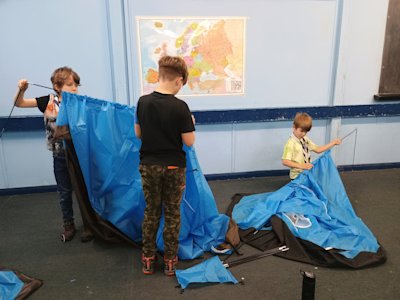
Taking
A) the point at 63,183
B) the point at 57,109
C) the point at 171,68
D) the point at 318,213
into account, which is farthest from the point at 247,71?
the point at 63,183

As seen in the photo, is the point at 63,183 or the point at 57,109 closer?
the point at 57,109

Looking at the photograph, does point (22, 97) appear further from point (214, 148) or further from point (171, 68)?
point (214, 148)

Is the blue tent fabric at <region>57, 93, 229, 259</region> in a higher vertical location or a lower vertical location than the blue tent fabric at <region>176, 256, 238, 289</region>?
higher

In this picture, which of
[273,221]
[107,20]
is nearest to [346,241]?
[273,221]

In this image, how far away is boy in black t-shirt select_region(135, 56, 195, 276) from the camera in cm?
173

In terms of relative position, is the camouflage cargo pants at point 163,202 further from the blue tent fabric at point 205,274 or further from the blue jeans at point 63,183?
the blue jeans at point 63,183

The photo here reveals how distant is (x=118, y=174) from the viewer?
2168 millimetres

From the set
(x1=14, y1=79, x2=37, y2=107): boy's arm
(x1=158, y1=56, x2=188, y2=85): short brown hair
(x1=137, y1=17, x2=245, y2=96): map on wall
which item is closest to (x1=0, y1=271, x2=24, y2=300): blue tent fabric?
(x1=14, y1=79, x2=37, y2=107): boy's arm

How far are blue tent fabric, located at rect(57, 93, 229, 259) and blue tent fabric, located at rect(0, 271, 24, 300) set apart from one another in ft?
1.92

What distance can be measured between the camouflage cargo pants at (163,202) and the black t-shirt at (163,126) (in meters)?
0.05

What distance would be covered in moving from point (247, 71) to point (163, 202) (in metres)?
1.84

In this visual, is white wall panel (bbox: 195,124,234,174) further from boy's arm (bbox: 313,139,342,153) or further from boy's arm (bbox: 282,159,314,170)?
boy's arm (bbox: 313,139,342,153)

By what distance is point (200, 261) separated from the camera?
2.11 meters

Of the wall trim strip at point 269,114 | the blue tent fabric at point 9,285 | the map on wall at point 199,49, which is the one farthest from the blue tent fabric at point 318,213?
the blue tent fabric at point 9,285
